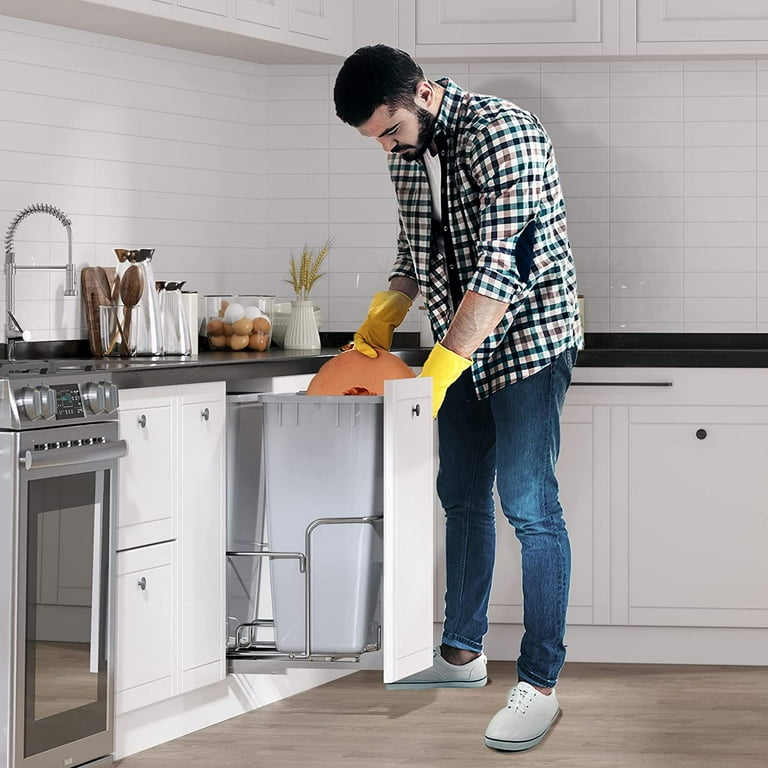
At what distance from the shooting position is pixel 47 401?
2396 mm

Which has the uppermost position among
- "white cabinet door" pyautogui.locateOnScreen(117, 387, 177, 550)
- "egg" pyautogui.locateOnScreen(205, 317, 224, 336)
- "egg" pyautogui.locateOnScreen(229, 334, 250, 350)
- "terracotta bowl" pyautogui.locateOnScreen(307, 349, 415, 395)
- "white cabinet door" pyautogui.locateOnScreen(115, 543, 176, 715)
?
"egg" pyautogui.locateOnScreen(205, 317, 224, 336)

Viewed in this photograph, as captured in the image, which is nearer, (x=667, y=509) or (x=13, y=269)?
(x=13, y=269)

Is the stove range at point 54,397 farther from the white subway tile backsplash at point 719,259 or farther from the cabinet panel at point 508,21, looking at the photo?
the white subway tile backsplash at point 719,259

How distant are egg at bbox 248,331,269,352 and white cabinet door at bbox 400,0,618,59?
3.22ft

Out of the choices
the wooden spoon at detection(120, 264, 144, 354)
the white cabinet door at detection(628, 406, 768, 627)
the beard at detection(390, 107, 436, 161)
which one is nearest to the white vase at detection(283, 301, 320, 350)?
the wooden spoon at detection(120, 264, 144, 354)

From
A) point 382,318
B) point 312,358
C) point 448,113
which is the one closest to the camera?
point 448,113

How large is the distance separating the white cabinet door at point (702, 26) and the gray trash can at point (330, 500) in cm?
169

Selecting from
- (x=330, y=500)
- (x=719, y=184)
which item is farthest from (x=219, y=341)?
(x=719, y=184)

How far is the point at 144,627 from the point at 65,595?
0.30 m

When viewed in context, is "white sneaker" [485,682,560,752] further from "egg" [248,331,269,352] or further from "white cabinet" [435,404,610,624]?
"egg" [248,331,269,352]

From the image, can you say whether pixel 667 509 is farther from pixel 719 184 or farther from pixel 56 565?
pixel 56 565

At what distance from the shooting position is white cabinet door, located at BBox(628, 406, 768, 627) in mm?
3504

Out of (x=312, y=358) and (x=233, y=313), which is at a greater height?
(x=233, y=313)

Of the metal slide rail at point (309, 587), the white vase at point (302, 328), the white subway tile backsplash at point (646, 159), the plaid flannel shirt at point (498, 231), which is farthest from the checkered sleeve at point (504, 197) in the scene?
the white subway tile backsplash at point (646, 159)
